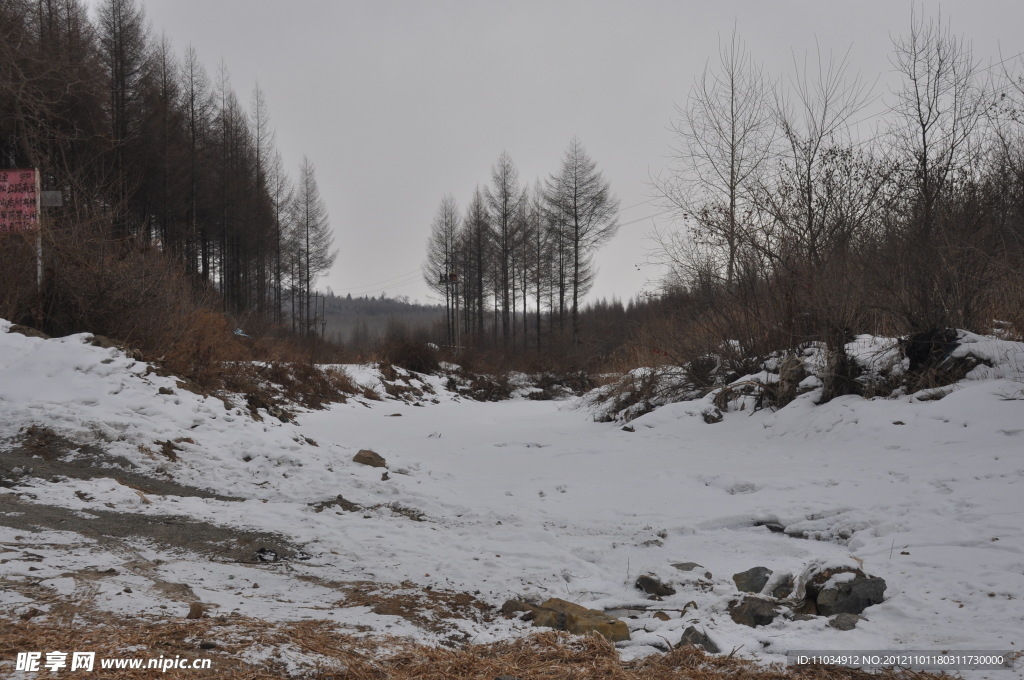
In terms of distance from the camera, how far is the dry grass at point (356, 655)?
2.11 m

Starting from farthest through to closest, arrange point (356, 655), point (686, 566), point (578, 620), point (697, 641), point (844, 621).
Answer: point (686, 566) < point (578, 620) < point (844, 621) < point (697, 641) < point (356, 655)

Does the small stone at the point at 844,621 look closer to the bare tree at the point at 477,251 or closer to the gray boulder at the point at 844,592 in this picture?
the gray boulder at the point at 844,592

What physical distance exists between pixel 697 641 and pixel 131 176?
78.4 feet

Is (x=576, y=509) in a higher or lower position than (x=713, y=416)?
lower

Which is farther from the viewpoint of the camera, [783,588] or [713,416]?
[713,416]

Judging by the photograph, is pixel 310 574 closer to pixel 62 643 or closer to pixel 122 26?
pixel 62 643

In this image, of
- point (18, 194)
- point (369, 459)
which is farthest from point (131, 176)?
point (369, 459)

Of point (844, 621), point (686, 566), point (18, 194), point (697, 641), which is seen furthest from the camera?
point (18, 194)

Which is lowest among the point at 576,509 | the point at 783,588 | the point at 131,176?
the point at 576,509

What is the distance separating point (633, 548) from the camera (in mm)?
4309

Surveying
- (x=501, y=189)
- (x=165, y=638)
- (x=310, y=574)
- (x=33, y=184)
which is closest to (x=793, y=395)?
(x=310, y=574)

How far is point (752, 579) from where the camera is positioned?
3.44 m

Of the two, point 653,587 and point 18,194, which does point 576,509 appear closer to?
point 653,587

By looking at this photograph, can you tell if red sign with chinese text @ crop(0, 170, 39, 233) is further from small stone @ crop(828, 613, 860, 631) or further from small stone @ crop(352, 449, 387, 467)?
small stone @ crop(828, 613, 860, 631)
